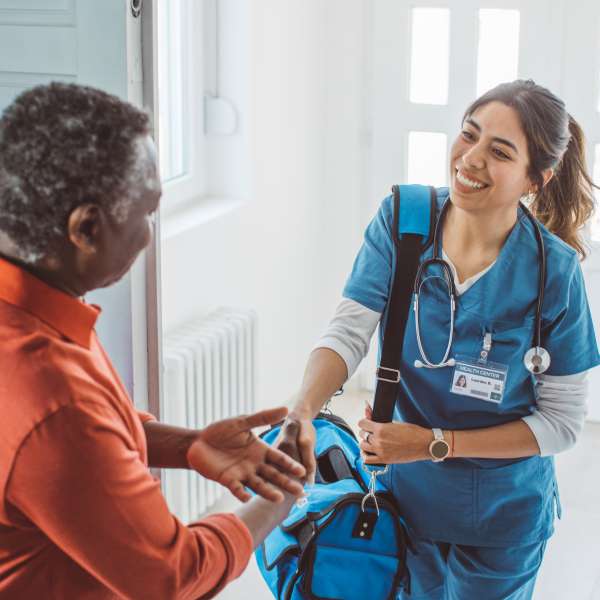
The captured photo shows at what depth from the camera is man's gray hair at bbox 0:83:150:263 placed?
3.30ft

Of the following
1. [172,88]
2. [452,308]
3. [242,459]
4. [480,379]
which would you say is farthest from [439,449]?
[172,88]

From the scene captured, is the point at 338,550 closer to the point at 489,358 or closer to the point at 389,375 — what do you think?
the point at 389,375

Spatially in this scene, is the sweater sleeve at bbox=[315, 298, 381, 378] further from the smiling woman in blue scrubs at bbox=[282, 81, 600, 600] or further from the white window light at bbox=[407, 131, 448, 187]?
the white window light at bbox=[407, 131, 448, 187]

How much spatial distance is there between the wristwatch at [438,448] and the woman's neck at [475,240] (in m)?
0.29

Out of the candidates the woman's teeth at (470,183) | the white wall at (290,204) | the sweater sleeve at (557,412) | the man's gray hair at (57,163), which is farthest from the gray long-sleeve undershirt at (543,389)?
the white wall at (290,204)

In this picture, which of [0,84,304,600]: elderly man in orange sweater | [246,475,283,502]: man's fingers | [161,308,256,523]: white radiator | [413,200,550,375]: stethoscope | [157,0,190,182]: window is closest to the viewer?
[0,84,304,600]: elderly man in orange sweater

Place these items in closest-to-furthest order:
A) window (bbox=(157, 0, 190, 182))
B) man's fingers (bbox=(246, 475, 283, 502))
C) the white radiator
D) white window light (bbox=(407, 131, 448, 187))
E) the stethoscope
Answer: man's fingers (bbox=(246, 475, 283, 502))
the stethoscope
the white radiator
window (bbox=(157, 0, 190, 182))
white window light (bbox=(407, 131, 448, 187))

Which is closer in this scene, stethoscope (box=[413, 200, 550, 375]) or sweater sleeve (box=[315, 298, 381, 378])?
stethoscope (box=[413, 200, 550, 375])

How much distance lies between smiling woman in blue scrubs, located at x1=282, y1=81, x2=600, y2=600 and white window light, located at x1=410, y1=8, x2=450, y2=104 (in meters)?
2.18

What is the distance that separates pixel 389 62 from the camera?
398cm

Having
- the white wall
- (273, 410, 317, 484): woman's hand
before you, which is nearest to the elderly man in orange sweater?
(273, 410, 317, 484): woman's hand

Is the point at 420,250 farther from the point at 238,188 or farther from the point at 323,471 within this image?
the point at 238,188

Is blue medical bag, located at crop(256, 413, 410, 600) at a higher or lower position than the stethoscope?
lower

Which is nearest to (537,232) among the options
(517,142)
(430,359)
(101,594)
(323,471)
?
(517,142)
